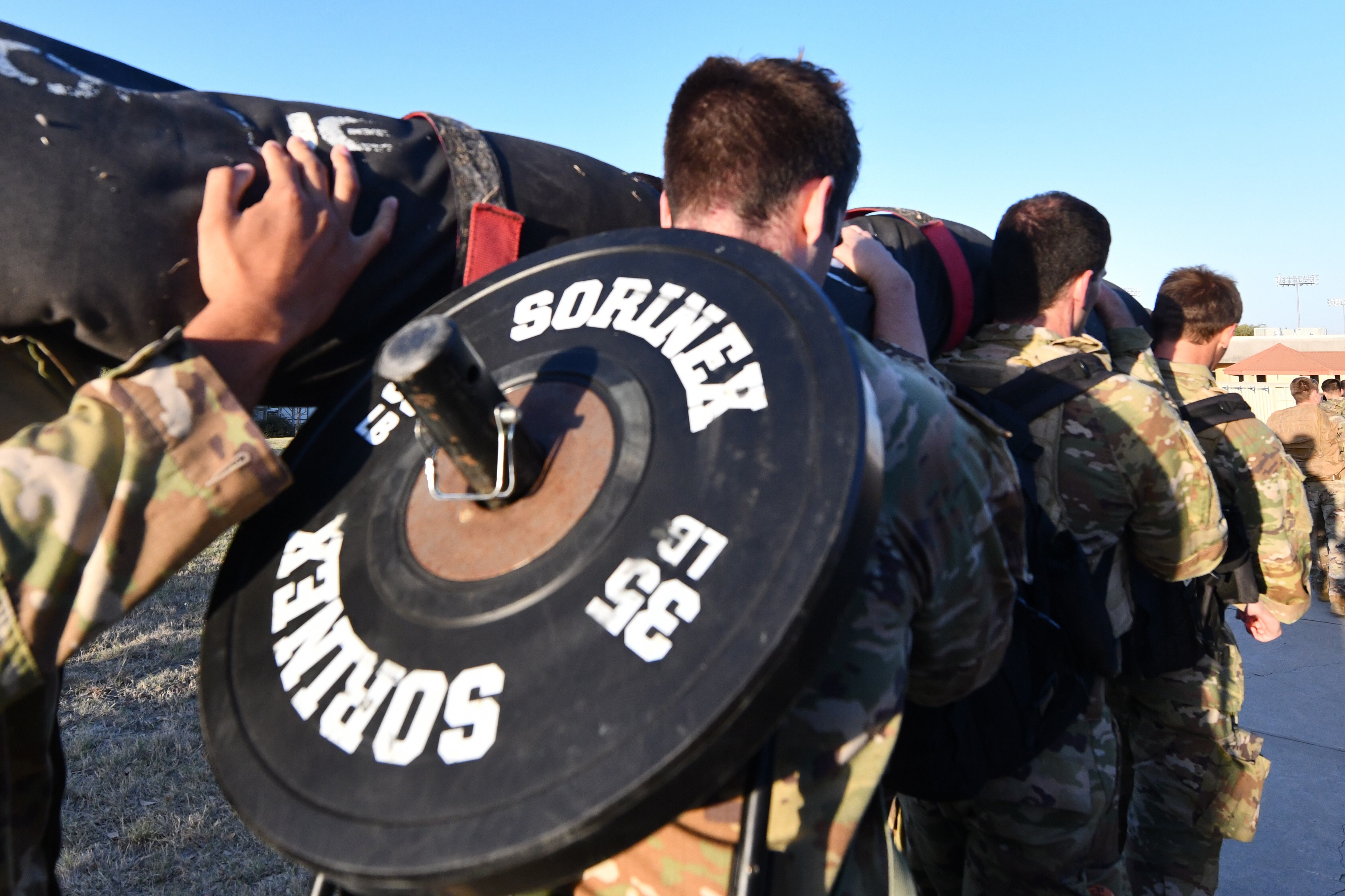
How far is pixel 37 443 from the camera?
3.30 feet

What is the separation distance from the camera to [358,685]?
99cm

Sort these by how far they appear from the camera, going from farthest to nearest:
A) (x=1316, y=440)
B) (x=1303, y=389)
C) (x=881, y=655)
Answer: (x=1303, y=389) < (x=1316, y=440) < (x=881, y=655)

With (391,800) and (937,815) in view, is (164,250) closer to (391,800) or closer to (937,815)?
(391,800)

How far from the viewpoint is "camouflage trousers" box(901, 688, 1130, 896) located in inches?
94.1

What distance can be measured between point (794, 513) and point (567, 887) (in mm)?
699

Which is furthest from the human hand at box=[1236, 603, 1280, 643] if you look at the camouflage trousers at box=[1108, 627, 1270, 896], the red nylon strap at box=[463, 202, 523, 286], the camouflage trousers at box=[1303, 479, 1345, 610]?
the camouflage trousers at box=[1303, 479, 1345, 610]

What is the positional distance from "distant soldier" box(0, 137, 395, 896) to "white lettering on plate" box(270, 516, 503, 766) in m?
0.13

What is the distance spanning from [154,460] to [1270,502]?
431cm

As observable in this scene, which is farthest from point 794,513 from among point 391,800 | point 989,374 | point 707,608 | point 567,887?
point 989,374

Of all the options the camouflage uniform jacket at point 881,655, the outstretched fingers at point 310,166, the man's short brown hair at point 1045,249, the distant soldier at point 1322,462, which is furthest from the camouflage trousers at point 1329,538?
the outstretched fingers at point 310,166

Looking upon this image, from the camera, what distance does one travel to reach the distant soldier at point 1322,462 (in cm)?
828

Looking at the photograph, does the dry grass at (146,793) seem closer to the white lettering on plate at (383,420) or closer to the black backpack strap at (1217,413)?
the white lettering on plate at (383,420)

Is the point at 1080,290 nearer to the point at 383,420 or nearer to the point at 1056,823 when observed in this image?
the point at 1056,823

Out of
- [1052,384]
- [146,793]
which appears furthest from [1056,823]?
[146,793]
